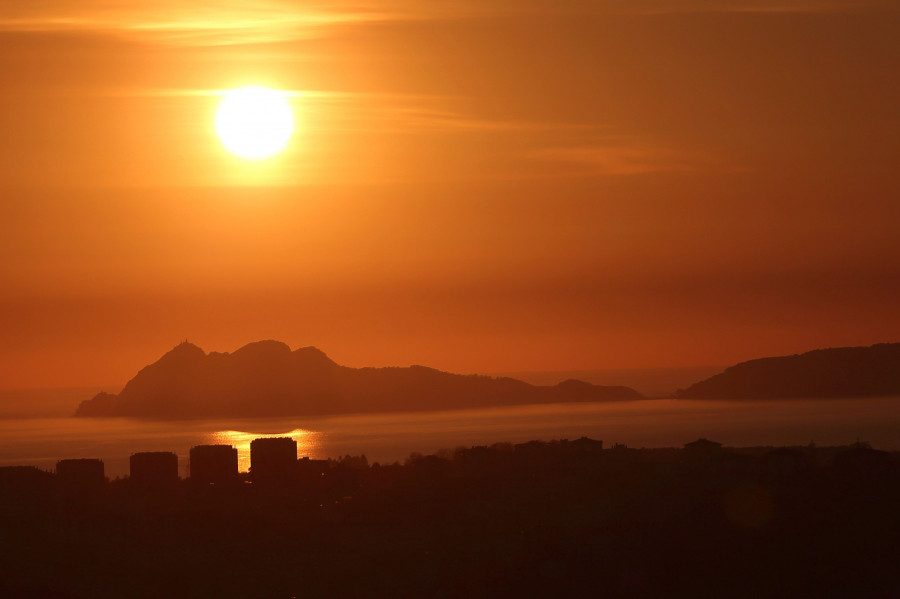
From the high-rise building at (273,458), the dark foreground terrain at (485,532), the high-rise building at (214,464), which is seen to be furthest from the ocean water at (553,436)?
the dark foreground terrain at (485,532)

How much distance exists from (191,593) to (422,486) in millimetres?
16643

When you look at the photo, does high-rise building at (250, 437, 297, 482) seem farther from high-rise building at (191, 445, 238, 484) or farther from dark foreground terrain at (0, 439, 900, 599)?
Answer: dark foreground terrain at (0, 439, 900, 599)

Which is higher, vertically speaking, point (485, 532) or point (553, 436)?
point (553, 436)

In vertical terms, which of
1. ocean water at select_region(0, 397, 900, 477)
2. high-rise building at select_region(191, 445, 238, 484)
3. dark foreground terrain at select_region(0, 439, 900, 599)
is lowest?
dark foreground terrain at select_region(0, 439, 900, 599)

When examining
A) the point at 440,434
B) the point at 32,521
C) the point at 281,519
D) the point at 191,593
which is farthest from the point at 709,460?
Answer: the point at 440,434

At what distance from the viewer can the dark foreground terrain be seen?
1403 inches

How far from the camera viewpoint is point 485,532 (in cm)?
4150

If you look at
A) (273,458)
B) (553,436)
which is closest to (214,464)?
(273,458)

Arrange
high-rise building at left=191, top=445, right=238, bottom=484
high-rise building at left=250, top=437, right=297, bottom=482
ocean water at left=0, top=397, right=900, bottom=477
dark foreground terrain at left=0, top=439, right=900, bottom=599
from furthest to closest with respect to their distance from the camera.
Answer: ocean water at left=0, top=397, right=900, bottom=477 < high-rise building at left=250, top=437, right=297, bottom=482 < high-rise building at left=191, top=445, right=238, bottom=484 < dark foreground terrain at left=0, top=439, right=900, bottom=599

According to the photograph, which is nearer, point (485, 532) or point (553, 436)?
point (485, 532)

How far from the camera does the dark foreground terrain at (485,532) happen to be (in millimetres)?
35625

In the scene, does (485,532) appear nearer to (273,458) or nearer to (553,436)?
(273,458)

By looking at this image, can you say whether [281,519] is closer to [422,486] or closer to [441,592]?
[422,486]

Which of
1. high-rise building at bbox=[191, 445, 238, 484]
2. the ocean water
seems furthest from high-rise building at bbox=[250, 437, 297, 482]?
the ocean water
